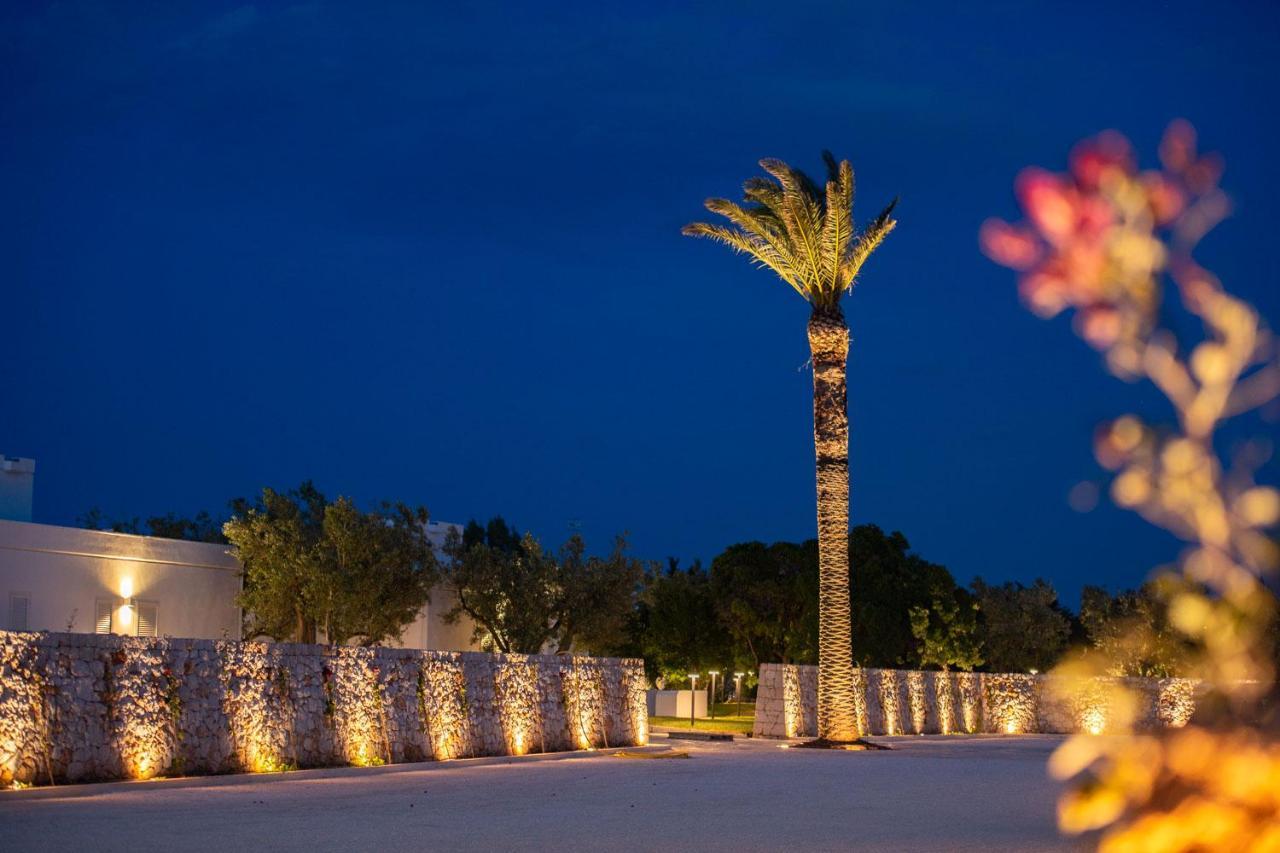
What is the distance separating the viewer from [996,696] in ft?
147

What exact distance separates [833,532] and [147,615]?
53.3ft

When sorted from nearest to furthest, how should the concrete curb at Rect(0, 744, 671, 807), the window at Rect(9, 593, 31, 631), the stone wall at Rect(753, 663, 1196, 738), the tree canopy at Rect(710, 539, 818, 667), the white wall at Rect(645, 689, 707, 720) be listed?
the concrete curb at Rect(0, 744, 671, 807), the window at Rect(9, 593, 31, 631), the stone wall at Rect(753, 663, 1196, 738), the white wall at Rect(645, 689, 707, 720), the tree canopy at Rect(710, 539, 818, 667)

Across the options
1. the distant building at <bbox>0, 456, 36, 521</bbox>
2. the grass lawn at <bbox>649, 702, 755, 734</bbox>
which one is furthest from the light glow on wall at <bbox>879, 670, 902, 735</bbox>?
the distant building at <bbox>0, 456, 36, 521</bbox>

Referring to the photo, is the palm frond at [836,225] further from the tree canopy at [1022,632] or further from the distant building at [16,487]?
the tree canopy at [1022,632]

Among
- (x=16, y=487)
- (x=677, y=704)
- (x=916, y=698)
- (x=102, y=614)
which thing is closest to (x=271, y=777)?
(x=102, y=614)

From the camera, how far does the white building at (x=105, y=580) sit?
32.0 metres

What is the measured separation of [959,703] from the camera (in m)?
43.0

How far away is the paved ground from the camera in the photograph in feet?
37.3

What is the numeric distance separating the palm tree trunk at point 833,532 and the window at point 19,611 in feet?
54.9

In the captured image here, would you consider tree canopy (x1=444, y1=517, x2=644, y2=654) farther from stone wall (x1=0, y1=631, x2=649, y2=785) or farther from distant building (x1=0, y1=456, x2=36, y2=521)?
stone wall (x1=0, y1=631, x2=649, y2=785)

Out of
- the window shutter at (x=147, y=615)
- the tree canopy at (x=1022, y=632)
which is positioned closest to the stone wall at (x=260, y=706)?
the window shutter at (x=147, y=615)

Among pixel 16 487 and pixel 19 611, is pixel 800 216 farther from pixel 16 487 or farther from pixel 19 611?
pixel 16 487

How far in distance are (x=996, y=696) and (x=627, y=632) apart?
16.2 metres

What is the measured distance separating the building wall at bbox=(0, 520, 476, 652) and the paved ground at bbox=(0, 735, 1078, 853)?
14.3 m
